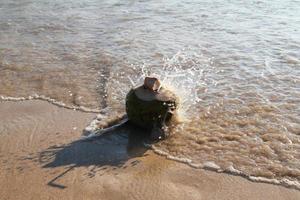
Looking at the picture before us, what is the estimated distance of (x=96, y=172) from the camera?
4.35 m

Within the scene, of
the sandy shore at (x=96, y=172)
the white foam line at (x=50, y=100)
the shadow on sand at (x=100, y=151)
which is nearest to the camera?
the sandy shore at (x=96, y=172)

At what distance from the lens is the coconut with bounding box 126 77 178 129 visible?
16.1 feet

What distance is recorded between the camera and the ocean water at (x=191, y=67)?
4852 mm

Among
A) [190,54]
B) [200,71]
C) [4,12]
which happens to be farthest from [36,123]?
[4,12]

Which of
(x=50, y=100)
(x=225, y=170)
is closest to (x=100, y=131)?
(x=50, y=100)

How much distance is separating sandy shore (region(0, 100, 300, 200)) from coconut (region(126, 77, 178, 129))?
234 mm

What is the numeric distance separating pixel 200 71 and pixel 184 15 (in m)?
4.10

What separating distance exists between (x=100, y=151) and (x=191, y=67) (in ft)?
10.0

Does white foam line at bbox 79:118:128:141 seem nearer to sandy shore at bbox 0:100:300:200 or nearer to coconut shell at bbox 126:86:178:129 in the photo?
sandy shore at bbox 0:100:300:200

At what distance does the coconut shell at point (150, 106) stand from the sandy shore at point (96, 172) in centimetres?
23

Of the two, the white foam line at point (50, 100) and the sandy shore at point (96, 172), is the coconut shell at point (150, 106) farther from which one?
the white foam line at point (50, 100)

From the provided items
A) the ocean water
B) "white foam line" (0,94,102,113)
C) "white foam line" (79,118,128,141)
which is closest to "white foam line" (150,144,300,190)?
the ocean water

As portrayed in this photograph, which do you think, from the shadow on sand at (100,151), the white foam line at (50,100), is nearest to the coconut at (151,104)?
the shadow on sand at (100,151)

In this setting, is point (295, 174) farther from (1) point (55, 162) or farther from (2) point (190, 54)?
(2) point (190, 54)
